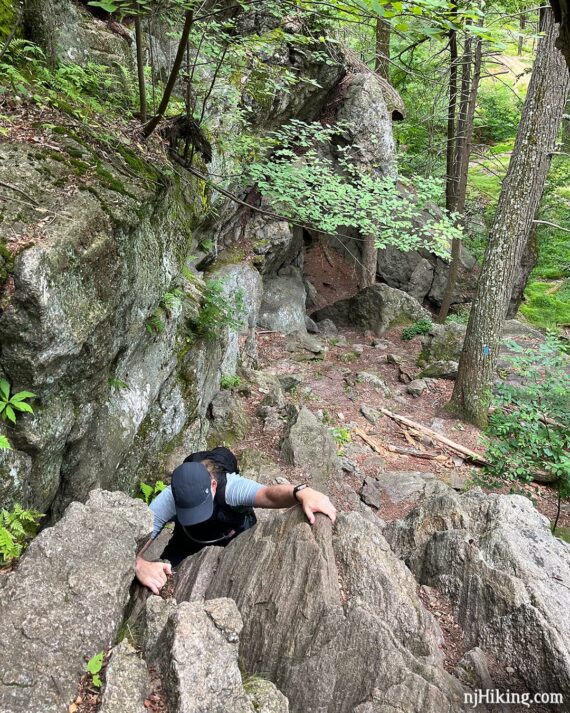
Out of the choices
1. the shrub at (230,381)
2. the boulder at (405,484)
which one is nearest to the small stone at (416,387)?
the boulder at (405,484)

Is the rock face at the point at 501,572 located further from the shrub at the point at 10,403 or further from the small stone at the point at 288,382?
the small stone at the point at 288,382

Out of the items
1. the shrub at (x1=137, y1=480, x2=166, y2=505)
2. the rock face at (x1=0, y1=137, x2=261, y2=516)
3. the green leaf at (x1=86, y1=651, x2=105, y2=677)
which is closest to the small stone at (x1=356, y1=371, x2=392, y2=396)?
the rock face at (x1=0, y1=137, x2=261, y2=516)

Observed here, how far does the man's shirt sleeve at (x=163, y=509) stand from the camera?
364 cm

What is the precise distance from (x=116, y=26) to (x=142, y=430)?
6.54m

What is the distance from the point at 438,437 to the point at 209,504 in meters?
7.80

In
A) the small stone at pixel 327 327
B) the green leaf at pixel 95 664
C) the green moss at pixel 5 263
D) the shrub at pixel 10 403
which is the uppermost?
the green moss at pixel 5 263

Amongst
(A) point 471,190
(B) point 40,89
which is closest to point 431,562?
(B) point 40,89

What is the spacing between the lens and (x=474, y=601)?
383 cm

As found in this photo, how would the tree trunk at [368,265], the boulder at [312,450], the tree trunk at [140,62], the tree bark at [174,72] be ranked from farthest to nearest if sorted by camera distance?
the tree trunk at [368,265]
the boulder at [312,450]
the tree trunk at [140,62]
the tree bark at [174,72]

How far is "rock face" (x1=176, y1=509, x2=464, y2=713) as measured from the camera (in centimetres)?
285

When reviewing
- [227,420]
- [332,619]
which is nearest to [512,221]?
[227,420]

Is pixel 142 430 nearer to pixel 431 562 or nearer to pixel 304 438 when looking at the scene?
pixel 304 438

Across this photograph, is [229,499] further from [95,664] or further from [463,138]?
[463,138]

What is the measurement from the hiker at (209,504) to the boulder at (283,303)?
12.2m
